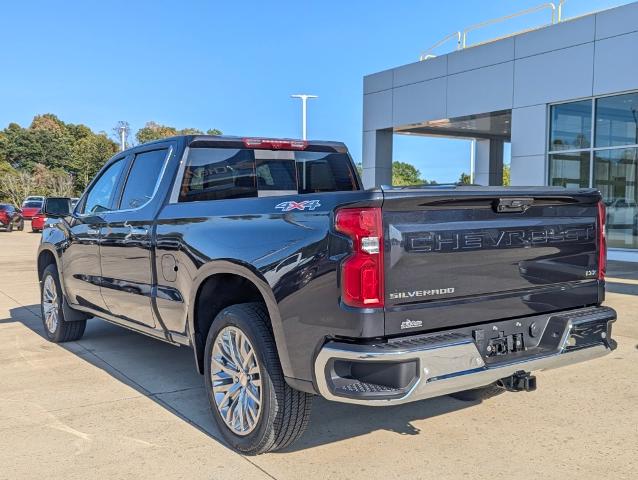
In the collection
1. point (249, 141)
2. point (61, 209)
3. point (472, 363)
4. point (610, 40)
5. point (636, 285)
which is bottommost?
point (636, 285)

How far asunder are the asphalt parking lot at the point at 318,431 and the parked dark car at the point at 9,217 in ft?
90.8

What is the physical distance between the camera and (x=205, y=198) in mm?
4664

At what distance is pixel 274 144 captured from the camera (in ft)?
16.6

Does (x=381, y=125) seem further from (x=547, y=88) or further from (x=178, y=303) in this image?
(x=178, y=303)

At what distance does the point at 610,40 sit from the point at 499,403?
12.3 metres

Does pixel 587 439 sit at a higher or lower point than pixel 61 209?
lower

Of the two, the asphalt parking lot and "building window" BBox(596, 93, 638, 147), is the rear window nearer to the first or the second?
the asphalt parking lot

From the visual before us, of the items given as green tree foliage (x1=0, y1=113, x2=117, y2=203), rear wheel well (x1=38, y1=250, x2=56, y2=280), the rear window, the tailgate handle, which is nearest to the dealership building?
the rear window

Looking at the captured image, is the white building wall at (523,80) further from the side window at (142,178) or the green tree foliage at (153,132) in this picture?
the green tree foliage at (153,132)

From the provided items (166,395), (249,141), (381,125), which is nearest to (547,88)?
(381,125)

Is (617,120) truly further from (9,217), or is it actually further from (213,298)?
(9,217)

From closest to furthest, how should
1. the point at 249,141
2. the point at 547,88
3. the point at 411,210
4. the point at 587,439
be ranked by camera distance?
the point at 411,210, the point at 587,439, the point at 249,141, the point at 547,88

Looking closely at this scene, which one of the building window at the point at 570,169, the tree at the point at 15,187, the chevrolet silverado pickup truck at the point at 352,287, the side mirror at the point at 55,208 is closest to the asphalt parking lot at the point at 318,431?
the chevrolet silverado pickup truck at the point at 352,287

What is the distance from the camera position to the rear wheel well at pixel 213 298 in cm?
392
